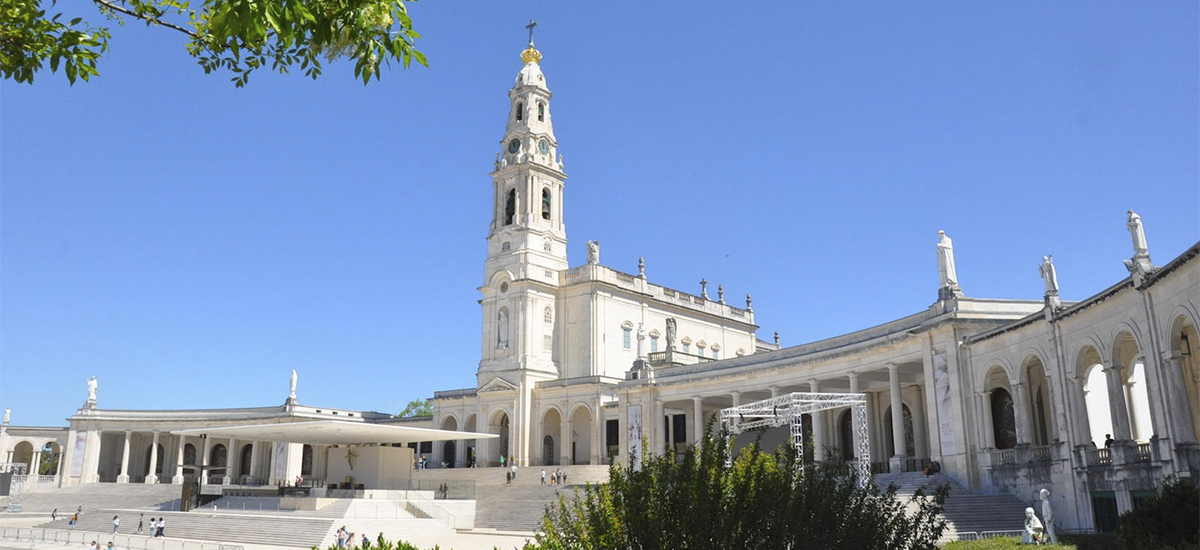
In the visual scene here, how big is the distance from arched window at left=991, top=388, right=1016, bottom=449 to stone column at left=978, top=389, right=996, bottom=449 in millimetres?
1813

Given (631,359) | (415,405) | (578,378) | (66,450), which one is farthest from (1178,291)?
(415,405)

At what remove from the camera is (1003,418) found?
115 ft

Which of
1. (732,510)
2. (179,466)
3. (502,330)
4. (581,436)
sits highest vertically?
(502,330)

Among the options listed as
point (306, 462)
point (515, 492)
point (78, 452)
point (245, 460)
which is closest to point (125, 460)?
point (78, 452)

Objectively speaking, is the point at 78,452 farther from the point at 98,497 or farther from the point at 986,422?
the point at 986,422

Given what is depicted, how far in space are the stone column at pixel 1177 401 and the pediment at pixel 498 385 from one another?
39829 mm

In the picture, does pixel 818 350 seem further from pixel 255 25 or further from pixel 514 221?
pixel 255 25

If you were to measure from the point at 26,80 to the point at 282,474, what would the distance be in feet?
223

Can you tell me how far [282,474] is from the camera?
69.4 m

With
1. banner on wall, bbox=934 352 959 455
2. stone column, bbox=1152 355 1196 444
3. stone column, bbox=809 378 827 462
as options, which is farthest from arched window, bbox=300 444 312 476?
stone column, bbox=1152 355 1196 444

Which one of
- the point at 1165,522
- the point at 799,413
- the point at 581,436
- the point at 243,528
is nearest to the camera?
the point at 1165,522

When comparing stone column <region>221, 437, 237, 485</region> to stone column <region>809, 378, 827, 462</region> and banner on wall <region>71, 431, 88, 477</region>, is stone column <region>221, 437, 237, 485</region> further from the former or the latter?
stone column <region>809, 378, 827, 462</region>

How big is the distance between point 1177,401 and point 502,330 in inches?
1657

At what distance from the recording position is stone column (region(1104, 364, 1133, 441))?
2516 cm
